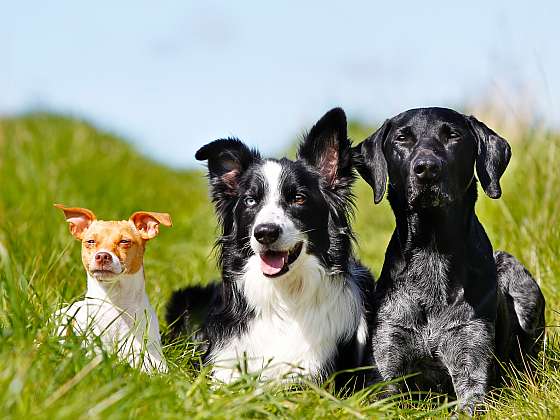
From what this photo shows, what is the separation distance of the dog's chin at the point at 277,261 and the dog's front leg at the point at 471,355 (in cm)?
94

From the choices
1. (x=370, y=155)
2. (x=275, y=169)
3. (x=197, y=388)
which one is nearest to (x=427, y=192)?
(x=370, y=155)

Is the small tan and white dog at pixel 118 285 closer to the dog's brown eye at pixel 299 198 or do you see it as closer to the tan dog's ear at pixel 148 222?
the tan dog's ear at pixel 148 222

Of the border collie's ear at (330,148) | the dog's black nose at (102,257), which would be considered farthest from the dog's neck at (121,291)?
the border collie's ear at (330,148)

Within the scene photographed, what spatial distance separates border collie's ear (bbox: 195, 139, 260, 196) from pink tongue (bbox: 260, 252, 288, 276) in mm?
554

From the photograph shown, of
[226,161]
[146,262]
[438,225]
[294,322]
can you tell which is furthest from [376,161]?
[146,262]

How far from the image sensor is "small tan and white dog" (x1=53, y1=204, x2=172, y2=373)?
4.38 metres

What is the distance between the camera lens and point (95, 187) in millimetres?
10055

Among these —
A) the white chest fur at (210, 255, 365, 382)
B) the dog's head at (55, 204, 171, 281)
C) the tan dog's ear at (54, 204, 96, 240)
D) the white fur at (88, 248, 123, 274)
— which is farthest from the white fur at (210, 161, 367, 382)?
the tan dog's ear at (54, 204, 96, 240)

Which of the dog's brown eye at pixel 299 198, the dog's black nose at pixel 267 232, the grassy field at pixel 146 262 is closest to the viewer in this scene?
the grassy field at pixel 146 262

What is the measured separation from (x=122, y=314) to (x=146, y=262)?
3.22m

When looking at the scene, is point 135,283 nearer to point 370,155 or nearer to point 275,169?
point 275,169

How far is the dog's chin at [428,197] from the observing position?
4227 mm

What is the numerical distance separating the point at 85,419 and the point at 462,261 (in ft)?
7.58

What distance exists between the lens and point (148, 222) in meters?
4.75
